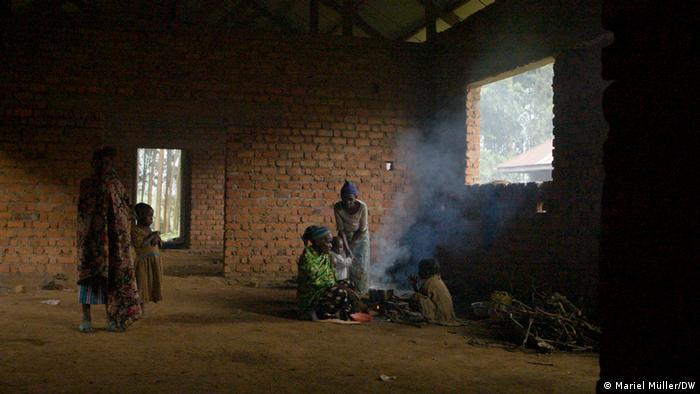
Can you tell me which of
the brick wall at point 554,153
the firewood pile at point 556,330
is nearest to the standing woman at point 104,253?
Answer: the firewood pile at point 556,330

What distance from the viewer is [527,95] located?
111 ft

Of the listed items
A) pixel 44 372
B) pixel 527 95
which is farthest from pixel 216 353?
pixel 527 95

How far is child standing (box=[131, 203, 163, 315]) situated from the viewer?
21.5 feet

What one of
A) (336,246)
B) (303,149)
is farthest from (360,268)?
(303,149)

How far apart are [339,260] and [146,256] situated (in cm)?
230

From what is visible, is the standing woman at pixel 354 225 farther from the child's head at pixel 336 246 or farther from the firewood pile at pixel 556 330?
the firewood pile at pixel 556 330

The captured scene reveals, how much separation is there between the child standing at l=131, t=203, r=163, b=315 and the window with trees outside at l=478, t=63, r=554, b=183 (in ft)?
90.8

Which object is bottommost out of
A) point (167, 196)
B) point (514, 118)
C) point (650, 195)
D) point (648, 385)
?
point (648, 385)

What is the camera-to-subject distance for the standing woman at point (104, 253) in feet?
18.4

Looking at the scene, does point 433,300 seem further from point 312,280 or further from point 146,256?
point 146,256

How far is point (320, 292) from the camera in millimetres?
6703

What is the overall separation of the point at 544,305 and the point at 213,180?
11905 millimetres

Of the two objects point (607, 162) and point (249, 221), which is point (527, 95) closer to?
point (249, 221)

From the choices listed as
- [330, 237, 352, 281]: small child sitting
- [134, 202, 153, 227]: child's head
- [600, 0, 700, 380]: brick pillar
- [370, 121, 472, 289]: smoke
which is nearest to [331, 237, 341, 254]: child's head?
[330, 237, 352, 281]: small child sitting
